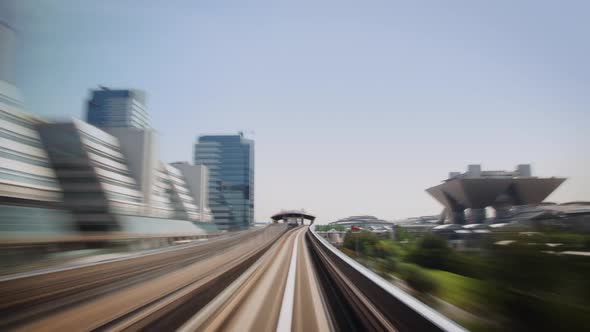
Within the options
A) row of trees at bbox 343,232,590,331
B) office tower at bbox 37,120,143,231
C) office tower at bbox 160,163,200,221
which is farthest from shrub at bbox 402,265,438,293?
office tower at bbox 160,163,200,221

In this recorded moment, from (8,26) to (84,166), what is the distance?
83.5 feet

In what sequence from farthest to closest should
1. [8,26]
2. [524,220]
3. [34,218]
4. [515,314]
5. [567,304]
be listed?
[34,218]
[8,26]
[524,220]
[515,314]
[567,304]

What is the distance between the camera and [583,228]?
4.21 meters

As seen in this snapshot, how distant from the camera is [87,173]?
38.6m

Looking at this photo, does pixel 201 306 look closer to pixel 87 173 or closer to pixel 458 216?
pixel 87 173

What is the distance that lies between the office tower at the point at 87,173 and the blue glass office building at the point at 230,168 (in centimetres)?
11611

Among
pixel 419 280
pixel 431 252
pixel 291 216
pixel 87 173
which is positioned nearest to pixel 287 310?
pixel 419 280

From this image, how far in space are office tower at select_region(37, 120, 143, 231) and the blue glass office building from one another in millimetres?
116114

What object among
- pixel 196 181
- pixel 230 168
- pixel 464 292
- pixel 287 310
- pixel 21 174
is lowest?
pixel 287 310

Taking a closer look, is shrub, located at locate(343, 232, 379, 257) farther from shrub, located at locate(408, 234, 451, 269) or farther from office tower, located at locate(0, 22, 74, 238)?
office tower, located at locate(0, 22, 74, 238)

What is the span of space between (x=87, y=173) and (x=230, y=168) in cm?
13890

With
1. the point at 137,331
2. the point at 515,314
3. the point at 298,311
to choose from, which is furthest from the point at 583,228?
the point at 137,331

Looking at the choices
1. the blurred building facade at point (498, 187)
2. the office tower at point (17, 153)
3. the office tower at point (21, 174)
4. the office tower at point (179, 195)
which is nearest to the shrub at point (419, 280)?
the office tower at point (21, 174)

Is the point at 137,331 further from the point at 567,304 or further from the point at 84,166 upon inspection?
the point at 84,166
